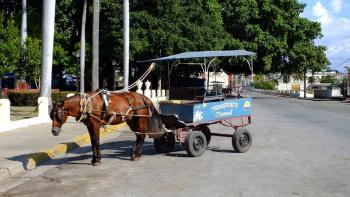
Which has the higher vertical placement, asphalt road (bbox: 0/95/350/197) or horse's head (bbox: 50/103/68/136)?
horse's head (bbox: 50/103/68/136)

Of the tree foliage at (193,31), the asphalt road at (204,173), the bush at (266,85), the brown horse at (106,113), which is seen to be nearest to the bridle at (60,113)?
the brown horse at (106,113)

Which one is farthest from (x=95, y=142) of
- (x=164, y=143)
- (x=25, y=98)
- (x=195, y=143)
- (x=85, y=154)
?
(x=25, y=98)

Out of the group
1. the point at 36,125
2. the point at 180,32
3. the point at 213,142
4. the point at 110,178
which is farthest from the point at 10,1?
the point at 110,178

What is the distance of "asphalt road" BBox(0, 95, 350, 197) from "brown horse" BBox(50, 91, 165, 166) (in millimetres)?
631

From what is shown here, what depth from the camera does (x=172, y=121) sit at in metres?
12.0

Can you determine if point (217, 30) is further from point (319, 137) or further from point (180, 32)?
point (319, 137)

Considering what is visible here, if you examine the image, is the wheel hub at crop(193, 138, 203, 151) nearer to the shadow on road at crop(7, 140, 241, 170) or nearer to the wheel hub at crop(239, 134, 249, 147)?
the shadow on road at crop(7, 140, 241, 170)

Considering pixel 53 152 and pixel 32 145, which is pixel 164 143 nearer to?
pixel 53 152

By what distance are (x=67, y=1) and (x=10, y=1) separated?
9.27m

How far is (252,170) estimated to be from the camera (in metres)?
10.2

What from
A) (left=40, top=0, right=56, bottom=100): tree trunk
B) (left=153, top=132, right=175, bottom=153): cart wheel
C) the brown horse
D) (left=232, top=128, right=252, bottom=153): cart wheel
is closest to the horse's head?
the brown horse

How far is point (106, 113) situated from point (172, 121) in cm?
171

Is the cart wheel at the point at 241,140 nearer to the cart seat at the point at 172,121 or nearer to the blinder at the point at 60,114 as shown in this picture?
the cart seat at the point at 172,121

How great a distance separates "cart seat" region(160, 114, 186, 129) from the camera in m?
11.9
